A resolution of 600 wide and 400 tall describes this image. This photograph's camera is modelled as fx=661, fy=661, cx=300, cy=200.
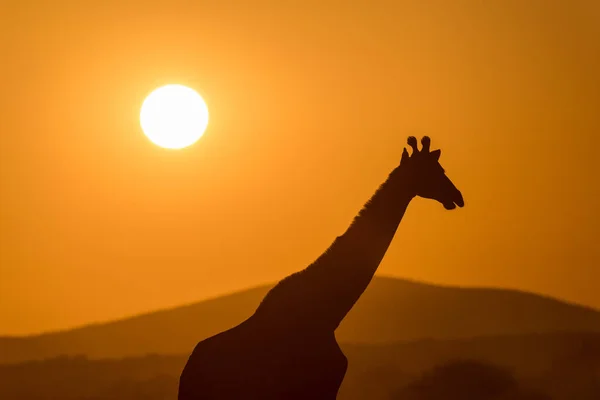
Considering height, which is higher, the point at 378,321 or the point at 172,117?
the point at 172,117

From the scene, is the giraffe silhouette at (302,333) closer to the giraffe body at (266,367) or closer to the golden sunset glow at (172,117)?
the giraffe body at (266,367)

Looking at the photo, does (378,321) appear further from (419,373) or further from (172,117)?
(172,117)

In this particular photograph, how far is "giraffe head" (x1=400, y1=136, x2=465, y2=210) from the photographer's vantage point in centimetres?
179

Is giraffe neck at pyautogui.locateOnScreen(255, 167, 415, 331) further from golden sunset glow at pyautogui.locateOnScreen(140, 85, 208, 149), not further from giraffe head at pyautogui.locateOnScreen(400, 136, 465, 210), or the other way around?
golden sunset glow at pyautogui.locateOnScreen(140, 85, 208, 149)

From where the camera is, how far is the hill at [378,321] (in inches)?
66.7

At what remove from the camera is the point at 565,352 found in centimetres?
175

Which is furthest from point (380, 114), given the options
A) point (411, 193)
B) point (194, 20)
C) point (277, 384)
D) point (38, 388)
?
point (38, 388)

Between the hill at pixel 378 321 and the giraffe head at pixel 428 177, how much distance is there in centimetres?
24

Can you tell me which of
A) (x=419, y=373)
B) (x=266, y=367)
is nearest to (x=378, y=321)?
(x=419, y=373)

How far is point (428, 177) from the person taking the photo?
70.7 inches

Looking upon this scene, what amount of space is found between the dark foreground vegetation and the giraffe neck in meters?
0.13

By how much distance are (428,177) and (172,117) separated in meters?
0.71

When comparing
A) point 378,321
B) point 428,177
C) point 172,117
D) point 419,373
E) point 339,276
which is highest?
point 172,117

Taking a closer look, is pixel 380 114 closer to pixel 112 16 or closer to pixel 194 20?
pixel 194 20
